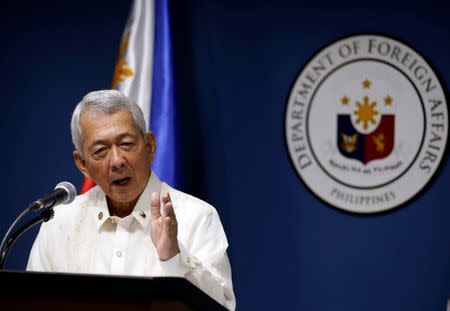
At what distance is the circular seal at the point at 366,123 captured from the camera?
13.8 ft

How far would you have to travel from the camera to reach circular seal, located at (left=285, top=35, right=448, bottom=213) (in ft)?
13.8

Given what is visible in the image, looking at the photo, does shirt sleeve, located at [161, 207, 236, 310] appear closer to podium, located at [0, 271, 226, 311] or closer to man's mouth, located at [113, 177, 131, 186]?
man's mouth, located at [113, 177, 131, 186]

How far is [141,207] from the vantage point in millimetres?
2697

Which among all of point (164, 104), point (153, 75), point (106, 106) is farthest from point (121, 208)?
point (153, 75)

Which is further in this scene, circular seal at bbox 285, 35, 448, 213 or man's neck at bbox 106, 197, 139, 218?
circular seal at bbox 285, 35, 448, 213

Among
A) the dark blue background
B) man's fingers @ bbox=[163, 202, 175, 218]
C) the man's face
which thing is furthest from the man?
the dark blue background

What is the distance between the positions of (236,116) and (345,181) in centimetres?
71

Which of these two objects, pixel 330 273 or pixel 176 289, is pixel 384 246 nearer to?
pixel 330 273

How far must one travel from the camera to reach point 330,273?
428 centimetres

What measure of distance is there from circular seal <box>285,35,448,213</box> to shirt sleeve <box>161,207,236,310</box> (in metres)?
1.74

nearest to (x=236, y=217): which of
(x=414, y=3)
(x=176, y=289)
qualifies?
(x=414, y=3)

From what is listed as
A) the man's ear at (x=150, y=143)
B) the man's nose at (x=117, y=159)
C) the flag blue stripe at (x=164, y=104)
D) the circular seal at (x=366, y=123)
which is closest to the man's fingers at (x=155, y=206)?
the man's nose at (x=117, y=159)

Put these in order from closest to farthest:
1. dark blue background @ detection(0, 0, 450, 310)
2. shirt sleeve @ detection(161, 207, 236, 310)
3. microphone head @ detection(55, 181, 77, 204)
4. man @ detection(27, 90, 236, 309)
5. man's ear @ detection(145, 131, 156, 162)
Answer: shirt sleeve @ detection(161, 207, 236, 310)
microphone head @ detection(55, 181, 77, 204)
man @ detection(27, 90, 236, 309)
man's ear @ detection(145, 131, 156, 162)
dark blue background @ detection(0, 0, 450, 310)

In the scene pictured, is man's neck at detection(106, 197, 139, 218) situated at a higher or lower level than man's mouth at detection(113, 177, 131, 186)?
lower
